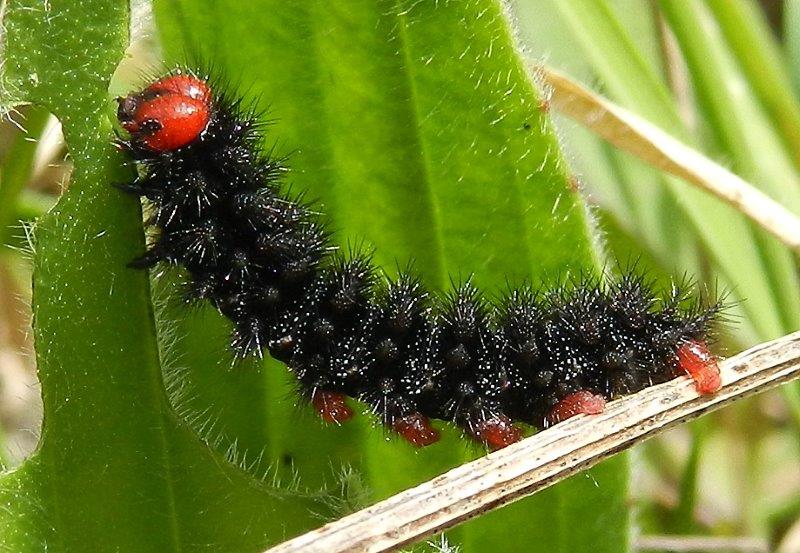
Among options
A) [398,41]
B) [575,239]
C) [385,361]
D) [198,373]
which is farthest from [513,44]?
[198,373]

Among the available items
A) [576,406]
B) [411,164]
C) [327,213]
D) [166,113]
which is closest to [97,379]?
[166,113]

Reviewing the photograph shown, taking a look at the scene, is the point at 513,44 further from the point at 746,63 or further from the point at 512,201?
the point at 746,63

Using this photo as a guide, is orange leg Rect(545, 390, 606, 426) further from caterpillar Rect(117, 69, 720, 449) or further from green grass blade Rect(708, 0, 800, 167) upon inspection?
green grass blade Rect(708, 0, 800, 167)

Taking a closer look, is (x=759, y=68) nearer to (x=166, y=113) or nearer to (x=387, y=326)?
(x=387, y=326)

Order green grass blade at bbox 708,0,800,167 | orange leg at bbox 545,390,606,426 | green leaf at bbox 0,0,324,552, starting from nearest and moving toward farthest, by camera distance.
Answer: green leaf at bbox 0,0,324,552 < orange leg at bbox 545,390,606,426 < green grass blade at bbox 708,0,800,167

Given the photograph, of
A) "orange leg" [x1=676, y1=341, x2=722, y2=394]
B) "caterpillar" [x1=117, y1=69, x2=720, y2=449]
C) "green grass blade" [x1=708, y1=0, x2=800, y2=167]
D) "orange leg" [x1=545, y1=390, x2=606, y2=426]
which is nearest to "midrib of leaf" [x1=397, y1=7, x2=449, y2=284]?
"caterpillar" [x1=117, y1=69, x2=720, y2=449]

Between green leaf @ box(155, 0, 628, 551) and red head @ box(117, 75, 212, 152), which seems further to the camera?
green leaf @ box(155, 0, 628, 551)
